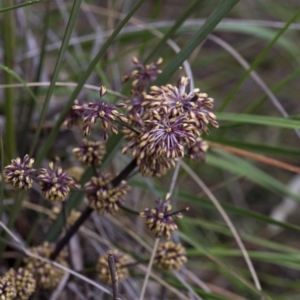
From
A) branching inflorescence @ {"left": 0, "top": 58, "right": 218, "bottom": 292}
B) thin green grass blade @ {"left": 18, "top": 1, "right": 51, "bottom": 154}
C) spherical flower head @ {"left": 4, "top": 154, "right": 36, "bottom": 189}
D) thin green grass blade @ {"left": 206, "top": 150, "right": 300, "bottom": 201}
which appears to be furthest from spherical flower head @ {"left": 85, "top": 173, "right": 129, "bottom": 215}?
thin green grass blade @ {"left": 206, "top": 150, "right": 300, "bottom": 201}

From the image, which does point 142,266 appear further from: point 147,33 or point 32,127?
point 147,33

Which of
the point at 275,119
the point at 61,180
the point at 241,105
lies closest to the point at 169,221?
the point at 61,180

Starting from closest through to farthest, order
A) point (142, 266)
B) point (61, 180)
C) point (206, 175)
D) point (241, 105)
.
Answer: point (61, 180), point (142, 266), point (206, 175), point (241, 105)

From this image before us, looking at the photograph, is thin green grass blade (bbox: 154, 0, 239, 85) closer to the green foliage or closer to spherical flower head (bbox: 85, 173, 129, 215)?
the green foliage

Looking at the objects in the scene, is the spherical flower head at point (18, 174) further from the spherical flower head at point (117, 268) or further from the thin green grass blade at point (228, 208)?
the thin green grass blade at point (228, 208)

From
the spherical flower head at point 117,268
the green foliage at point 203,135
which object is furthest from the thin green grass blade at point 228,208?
the spherical flower head at point 117,268

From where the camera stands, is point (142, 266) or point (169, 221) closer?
point (169, 221)
